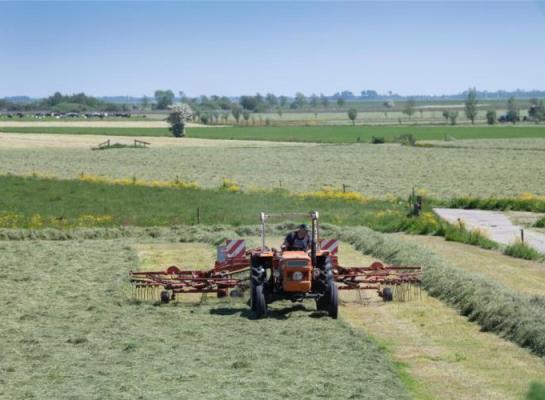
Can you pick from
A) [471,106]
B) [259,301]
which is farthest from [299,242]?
[471,106]

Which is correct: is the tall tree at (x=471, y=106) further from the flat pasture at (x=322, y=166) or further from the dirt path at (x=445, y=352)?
A: the dirt path at (x=445, y=352)

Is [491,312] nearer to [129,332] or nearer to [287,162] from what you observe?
[129,332]

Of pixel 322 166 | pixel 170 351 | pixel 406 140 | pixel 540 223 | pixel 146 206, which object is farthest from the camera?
pixel 406 140

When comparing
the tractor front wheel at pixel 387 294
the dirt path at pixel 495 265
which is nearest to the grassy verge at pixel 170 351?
the tractor front wheel at pixel 387 294

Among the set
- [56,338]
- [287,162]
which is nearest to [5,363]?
[56,338]

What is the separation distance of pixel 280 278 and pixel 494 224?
19.5 metres

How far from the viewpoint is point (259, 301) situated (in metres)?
17.7

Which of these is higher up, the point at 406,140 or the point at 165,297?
the point at 165,297

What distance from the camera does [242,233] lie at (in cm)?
3123

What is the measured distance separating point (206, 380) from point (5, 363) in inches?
123

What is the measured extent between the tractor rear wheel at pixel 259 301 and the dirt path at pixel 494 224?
42.7 feet

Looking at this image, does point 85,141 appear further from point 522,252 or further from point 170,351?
point 170,351

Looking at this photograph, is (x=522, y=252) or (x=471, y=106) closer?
(x=522, y=252)

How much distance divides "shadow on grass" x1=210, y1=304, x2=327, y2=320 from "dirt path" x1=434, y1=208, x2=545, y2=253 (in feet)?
38.4
